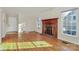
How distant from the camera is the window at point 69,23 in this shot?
110 inches

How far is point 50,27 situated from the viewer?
3115 millimetres

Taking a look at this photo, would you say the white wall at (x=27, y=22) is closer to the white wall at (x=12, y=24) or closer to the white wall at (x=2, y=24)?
the white wall at (x=12, y=24)

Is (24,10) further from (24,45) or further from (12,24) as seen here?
(24,45)

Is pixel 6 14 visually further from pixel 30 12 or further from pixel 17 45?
pixel 17 45

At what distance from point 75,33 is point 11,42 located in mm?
1320

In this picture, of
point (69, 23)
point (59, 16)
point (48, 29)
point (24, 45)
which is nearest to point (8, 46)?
point (24, 45)

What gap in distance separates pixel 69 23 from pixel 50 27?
45cm

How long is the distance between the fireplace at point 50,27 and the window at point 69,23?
8.3 inches

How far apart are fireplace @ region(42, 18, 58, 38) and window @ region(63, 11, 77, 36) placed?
21 centimetres

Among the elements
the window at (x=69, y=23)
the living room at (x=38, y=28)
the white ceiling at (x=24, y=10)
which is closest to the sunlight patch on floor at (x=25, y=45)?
the living room at (x=38, y=28)
